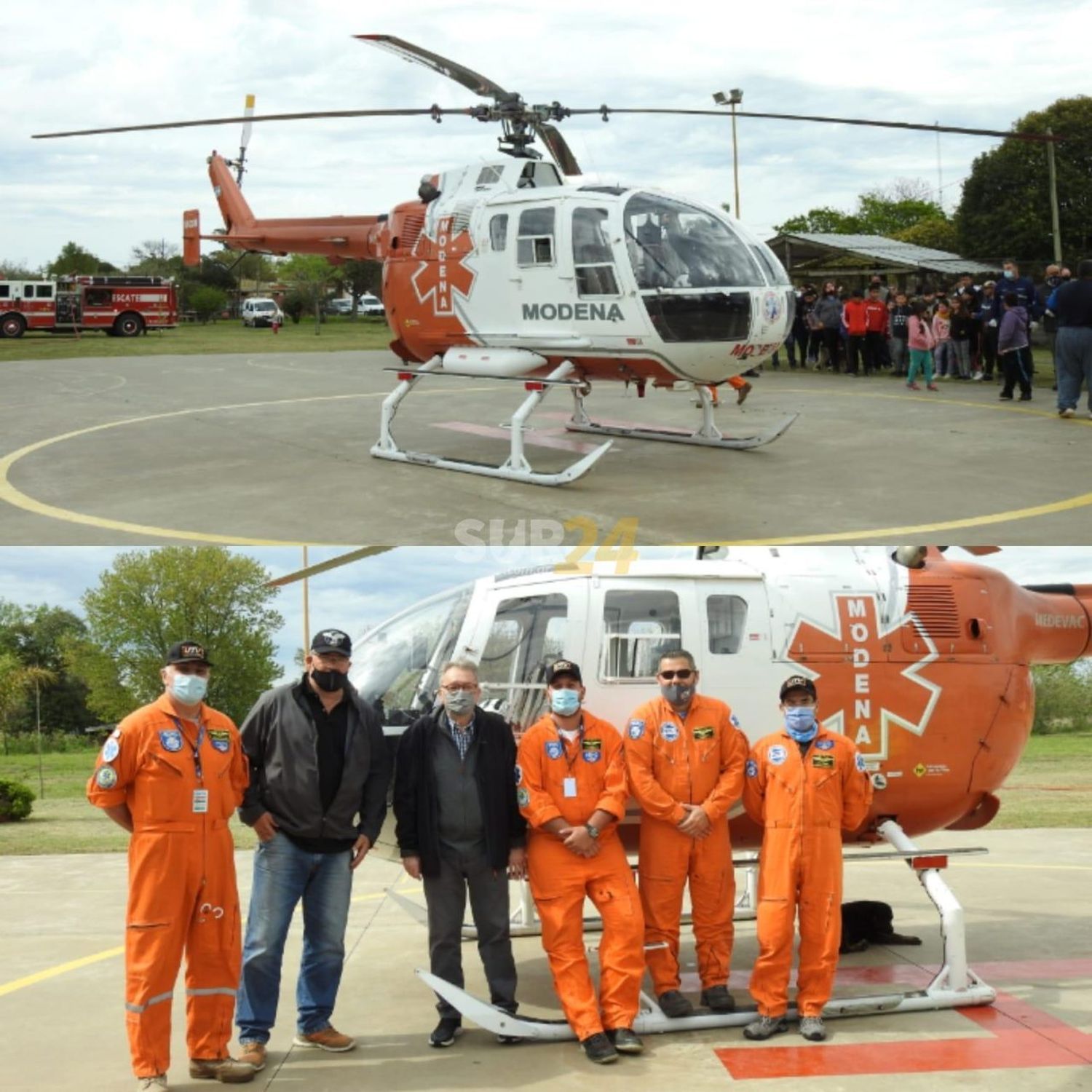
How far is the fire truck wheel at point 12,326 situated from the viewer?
46.6m

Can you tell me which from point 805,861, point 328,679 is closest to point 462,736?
point 328,679

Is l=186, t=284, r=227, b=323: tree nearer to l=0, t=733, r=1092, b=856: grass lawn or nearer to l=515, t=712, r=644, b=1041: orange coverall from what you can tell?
l=0, t=733, r=1092, b=856: grass lawn

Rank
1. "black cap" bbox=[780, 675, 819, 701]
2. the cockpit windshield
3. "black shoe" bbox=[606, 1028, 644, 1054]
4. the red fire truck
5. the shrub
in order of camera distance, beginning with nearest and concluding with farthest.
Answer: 1. "black shoe" bbox=[606, 1028, 644, 1054]
2. "black cap" bbox=[780, 675, 819, 701]
3. the cockpit windshield
4. the shrub
5. the red fire truck

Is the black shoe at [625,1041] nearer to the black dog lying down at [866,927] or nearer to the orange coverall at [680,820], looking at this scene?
the orange coverall at [680,820]

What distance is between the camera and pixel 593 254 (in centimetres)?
1246

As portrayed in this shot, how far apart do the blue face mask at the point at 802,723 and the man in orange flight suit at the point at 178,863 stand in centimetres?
263

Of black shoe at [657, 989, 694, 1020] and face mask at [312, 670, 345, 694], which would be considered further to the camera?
black shoe at [657, 989, 694, 1020]

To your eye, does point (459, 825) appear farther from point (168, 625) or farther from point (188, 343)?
Result: point (168, 625)

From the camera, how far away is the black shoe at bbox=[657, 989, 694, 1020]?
6.42m

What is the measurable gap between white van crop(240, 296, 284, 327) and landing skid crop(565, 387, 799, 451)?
4532 cm

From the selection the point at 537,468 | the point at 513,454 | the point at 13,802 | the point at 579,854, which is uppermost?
the point at 513,454

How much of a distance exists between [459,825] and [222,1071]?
149cm

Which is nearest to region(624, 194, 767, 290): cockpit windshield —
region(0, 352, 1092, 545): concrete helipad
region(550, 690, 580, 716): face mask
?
region(0, 352, 1092, 545): concrete helipad

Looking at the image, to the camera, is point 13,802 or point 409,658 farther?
point 13,802
